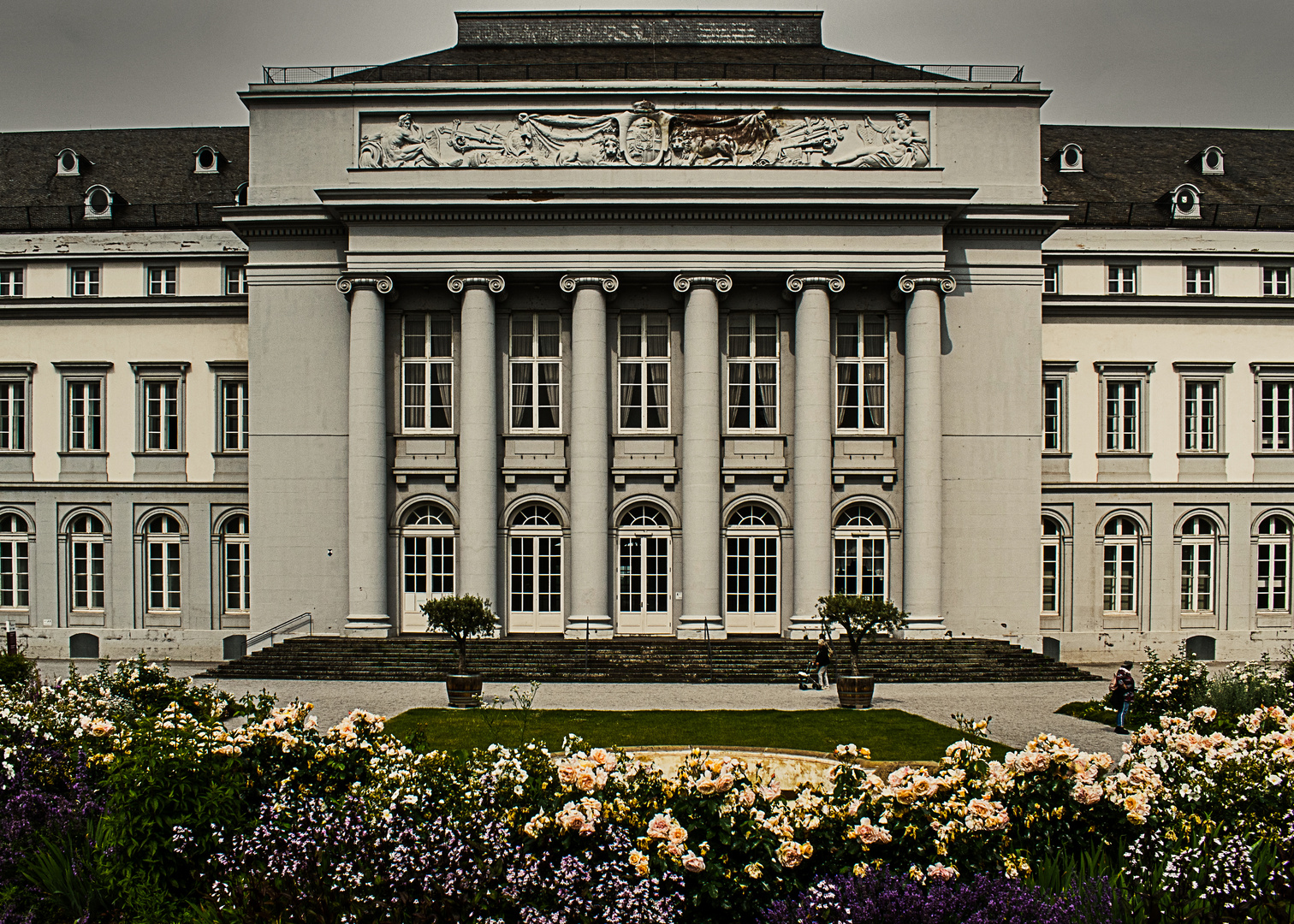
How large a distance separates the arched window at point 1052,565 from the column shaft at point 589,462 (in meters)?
15.1

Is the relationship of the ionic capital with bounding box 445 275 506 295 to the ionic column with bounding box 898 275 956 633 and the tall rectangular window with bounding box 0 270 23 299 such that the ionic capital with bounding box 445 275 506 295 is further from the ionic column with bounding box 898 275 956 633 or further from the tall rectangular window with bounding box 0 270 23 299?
the tall rectangular window with bounding box 0 270 23 299

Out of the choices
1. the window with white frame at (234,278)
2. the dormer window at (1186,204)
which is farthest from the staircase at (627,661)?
the dormer window at (1186,204)

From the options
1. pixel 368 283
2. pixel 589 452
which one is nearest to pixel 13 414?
pixel 368 283

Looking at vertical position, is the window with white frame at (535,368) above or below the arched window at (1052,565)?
above

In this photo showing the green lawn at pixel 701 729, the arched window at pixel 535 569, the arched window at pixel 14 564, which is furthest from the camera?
the arched window at pixel 14 564

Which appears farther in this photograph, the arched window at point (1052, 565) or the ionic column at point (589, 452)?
the arched window at point (1052, 565)

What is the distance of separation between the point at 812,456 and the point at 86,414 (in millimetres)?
24628

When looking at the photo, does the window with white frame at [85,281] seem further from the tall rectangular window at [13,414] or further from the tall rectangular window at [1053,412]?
the tall rectangular window at [1053,412]

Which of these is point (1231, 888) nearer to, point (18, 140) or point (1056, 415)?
point (1056, 415)

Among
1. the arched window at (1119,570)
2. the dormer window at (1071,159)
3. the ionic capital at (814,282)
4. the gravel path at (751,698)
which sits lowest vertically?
the gravel path at (751,698)

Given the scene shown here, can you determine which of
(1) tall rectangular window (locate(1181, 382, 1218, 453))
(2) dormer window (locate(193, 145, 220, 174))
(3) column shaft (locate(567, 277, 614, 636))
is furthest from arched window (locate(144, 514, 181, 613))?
(1) tall rectangular window (locate(1181, 382, 1218, 453))

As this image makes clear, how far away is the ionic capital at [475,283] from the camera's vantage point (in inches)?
1270

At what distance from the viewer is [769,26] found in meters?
40.8

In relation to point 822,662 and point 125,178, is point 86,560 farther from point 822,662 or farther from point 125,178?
point 822,662
